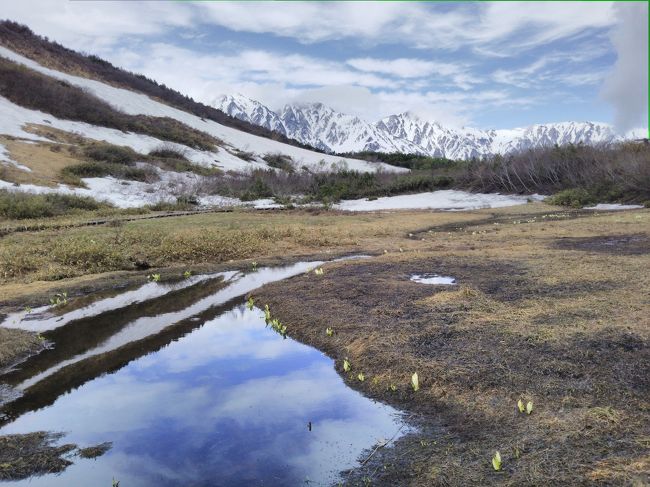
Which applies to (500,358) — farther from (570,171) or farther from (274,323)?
(570,171)

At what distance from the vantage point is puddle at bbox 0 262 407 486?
18.0 ft

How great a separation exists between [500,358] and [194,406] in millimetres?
4224

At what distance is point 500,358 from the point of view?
7.24 metres

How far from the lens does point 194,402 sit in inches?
279

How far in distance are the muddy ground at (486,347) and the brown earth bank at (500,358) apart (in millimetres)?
21

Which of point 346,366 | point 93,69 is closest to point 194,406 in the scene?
point 346,366

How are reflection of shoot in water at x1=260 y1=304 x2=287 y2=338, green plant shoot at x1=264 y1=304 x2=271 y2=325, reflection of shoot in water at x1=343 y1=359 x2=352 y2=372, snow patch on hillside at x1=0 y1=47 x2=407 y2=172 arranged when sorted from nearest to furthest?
1. reflection of shoot in water at x1=343 y1=359 x2=352 y2=372
2. reflection of shoot in water at x1=260 y1=304 x2=287 y2=338
3. green plant shoot at x1=264 y1=304 x2=271 y2=325
4. snow patch on hillside at x1=0 y1=47 x2=407 y2=172

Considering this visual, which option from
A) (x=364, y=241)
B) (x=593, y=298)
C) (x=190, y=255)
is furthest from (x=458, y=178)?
(x=593, y=298)

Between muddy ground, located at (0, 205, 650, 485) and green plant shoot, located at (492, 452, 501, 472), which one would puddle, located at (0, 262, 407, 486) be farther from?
green plant shoot, located at (492, 452, 501, 472)

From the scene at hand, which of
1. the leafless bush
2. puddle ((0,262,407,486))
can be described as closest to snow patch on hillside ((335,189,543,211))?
the leafless bush

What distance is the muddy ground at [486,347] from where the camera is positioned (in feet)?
16.6

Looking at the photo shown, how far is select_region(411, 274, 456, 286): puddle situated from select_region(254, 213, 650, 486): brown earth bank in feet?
0.87

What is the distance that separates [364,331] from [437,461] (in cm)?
401

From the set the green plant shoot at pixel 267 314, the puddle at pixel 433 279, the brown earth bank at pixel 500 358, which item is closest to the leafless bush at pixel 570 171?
the brown earth bank at pixel 500 358
